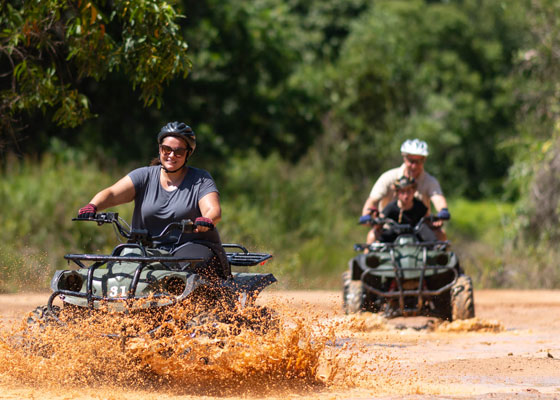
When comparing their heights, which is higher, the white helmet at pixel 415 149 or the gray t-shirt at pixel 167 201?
the white helmet at pixel 415 149

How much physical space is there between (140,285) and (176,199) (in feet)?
2.88

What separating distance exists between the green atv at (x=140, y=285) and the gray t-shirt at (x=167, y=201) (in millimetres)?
197

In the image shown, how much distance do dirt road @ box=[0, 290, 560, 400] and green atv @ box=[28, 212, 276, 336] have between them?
46cm

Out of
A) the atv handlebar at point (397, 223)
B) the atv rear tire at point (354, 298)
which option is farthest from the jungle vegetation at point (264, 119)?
the atv handlebar at point (397, 223)

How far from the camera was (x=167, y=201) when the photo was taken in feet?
22.9

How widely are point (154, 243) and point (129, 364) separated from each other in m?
0.91

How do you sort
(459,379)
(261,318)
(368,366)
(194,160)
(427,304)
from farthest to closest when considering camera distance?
1. (194,160)
2. (427,304)
3. (368,366)
4. (459,379)
5. (261,318)

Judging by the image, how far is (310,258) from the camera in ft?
60.2

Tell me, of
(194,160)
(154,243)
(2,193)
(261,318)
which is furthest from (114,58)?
(194,160)

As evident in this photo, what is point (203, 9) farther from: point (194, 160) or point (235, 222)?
point (235, 222)

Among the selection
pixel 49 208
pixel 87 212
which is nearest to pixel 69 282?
pixel 87 212

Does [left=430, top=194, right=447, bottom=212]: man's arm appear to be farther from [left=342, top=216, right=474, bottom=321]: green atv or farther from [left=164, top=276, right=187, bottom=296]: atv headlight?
A: [left=164, top=276, right=187, bottom=296]: atv headlight

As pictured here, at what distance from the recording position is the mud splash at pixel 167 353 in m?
6.12

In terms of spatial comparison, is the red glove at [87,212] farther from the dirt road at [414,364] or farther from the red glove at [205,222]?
the dirt road at [414,364]
